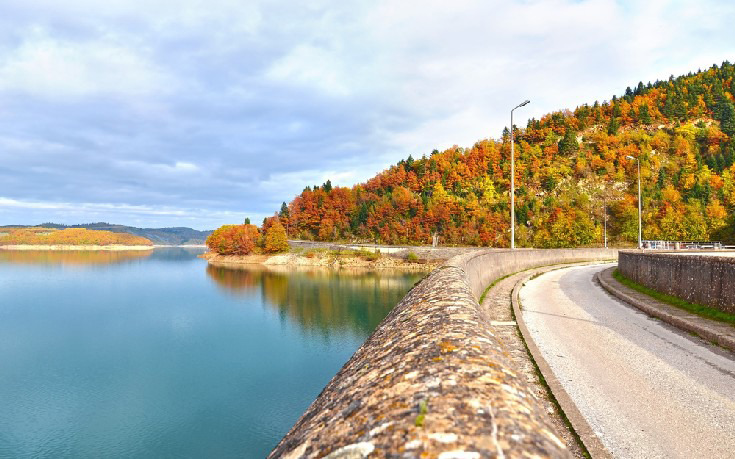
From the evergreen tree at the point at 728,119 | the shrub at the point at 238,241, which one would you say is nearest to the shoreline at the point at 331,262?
the shrub at the point at 238,241

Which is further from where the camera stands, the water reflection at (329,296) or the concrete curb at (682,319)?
the water reflection at (329,296)


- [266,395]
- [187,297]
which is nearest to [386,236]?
[187,297]

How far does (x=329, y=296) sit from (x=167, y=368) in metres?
28.8

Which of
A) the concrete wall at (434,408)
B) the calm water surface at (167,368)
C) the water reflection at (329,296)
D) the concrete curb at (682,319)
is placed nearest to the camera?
the concrete wall at (434,408)

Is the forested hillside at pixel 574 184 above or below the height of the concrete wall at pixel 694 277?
above

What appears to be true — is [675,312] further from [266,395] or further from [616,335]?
[266,395]

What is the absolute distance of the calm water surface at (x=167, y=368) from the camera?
Result: 17.6 m

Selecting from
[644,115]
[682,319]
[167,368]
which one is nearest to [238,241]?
[167,368]

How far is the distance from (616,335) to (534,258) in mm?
23035

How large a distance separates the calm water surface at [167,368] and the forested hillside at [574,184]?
70.3 metres

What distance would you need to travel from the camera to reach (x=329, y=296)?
5412cm

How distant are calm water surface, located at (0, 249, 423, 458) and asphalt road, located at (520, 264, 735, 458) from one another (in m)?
12.6

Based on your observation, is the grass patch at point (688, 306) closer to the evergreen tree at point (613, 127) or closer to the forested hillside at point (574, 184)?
the forested hillside at point (574, 184)

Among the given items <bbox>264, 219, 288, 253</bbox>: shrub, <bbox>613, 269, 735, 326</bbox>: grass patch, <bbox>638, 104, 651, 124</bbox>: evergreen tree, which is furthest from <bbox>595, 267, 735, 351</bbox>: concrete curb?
<bbox>638, 104, 651, 124</bbox>: evergreen tree
